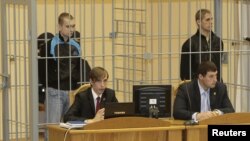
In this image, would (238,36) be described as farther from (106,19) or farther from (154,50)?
(106,19)

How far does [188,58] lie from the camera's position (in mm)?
7664

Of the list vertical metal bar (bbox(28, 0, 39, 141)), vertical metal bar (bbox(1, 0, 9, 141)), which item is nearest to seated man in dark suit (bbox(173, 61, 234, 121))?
vertical metal bar (bbox(28, 0, 39, 141))

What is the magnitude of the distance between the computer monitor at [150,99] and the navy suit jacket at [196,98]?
1.58 feet

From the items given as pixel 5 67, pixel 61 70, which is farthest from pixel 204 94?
pixel 5 67

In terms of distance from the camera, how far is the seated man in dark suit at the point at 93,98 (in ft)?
22.4

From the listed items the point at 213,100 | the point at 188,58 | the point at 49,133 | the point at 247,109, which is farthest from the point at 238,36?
the point at 49,133

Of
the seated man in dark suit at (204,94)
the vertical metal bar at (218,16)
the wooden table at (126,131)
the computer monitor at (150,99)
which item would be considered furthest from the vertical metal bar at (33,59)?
the vertical metal bar at (218,16)

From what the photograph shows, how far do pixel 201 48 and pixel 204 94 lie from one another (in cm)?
83

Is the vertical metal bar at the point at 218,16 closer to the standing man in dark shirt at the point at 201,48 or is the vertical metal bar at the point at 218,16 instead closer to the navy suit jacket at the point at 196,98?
the standing man in dark shirt at the point at 201,48

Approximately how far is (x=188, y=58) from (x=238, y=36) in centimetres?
142

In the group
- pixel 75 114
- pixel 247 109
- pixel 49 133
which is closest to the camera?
pixel 49 133

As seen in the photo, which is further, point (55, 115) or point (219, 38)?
point (219, 38)

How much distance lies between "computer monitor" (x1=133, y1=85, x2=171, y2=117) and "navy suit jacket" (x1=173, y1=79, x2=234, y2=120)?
482mm

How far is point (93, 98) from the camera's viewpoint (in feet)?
22.8
